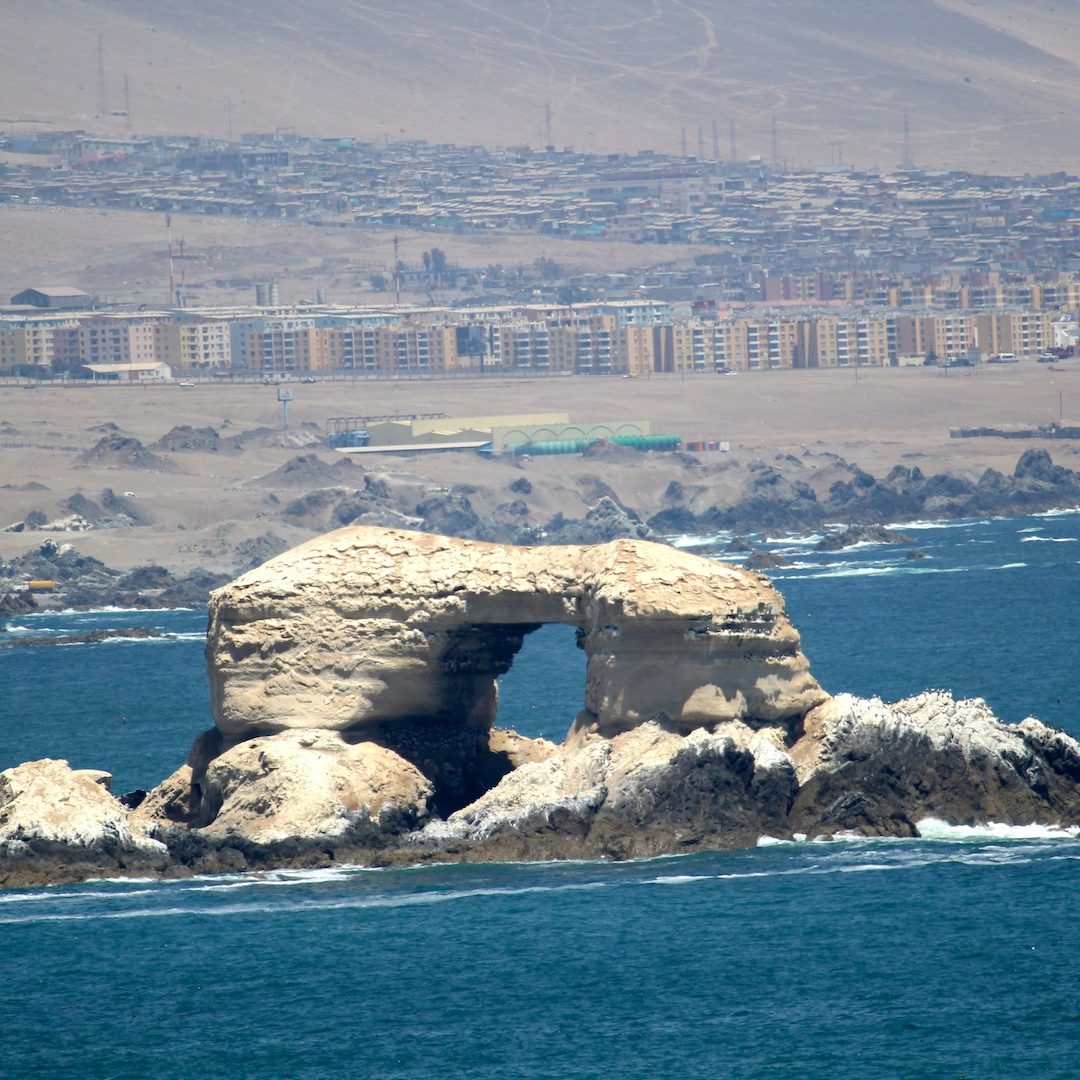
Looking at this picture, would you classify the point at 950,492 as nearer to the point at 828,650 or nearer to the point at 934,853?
the point at 828,650

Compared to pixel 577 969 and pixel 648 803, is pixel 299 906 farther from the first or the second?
pixel 648 803

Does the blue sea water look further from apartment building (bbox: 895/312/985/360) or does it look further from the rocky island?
apartment building (bbox: 895/312/985/360)

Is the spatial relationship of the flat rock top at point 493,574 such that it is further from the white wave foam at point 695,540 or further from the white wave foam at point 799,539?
the white wave foam at point 799,539

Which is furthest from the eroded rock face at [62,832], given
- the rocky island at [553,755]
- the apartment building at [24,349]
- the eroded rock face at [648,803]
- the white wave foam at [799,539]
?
the apartment building at [24,349]

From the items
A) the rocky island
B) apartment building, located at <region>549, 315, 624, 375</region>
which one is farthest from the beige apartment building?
the rocky island

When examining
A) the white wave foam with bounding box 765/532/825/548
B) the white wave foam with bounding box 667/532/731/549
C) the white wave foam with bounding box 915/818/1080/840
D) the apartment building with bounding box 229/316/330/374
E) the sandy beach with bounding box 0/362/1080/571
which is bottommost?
the white wave foam with bounding box 915/818/1080/840
